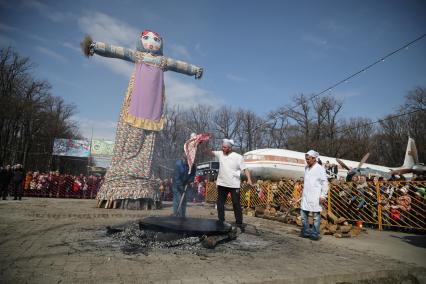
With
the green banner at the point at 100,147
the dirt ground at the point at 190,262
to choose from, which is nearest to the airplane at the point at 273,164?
the dirt ground at the point at 190,262

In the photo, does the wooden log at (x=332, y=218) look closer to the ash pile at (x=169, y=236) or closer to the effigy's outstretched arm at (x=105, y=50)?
the ash pile at (x=169, y=236)

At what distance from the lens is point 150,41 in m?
9.77

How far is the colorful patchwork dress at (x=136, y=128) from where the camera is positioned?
9.17 metres

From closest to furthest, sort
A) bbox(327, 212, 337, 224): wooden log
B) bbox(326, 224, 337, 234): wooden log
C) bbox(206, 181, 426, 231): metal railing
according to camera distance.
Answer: bbox(326, 224, 337, 234): wooden log
bbox(327, 212, 337, 224): wooden log
bbox(206, 181, 426, 231): metal railing

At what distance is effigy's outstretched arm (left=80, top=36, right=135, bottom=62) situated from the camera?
8.86m

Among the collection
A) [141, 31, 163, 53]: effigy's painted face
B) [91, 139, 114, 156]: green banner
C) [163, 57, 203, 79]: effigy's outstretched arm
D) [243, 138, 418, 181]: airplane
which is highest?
[141, 31, 163, 53]: effigy's painted face

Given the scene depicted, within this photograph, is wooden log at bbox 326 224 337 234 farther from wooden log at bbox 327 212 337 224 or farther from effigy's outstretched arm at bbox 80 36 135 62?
effigy's outstretched arm at bbox 80 36 135 62

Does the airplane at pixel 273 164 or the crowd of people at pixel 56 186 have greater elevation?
the airplane at pixel 273 164

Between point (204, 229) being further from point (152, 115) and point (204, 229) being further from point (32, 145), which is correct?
point (32, 145)

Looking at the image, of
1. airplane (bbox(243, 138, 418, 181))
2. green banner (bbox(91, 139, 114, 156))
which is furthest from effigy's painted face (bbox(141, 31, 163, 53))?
green banner (bbox(91, 139, 114, 156))

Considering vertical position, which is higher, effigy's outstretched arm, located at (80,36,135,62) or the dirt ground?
effigy's outstretched arm, located at (80,36,135,62)

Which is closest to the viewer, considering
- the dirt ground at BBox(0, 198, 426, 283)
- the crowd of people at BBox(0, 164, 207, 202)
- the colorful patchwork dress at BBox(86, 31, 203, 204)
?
the dirt ground at BBox(0, 198, 426, 283)

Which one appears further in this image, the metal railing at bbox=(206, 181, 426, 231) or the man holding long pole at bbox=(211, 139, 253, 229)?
the metal railing at bbox=(206, 181, 426, 231)

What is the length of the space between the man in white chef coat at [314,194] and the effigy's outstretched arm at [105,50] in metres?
7.35
